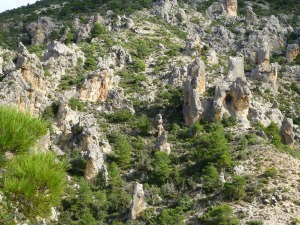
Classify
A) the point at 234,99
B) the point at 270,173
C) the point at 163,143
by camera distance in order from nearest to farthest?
1. the point at 270,173
2. the point at 163,143
3. the point at 234,99

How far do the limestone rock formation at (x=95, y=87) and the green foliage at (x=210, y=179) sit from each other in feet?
52.4

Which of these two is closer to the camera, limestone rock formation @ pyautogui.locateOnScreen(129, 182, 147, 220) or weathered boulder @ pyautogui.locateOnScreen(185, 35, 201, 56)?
limestone rock formation @ pyautogui.locateOnScreen(129, 182, 147, 220)

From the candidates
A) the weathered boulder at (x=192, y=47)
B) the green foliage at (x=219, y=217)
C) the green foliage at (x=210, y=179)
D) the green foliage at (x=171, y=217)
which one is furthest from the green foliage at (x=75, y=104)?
the green foliage at (x=219, y=217)

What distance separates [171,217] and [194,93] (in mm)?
16586

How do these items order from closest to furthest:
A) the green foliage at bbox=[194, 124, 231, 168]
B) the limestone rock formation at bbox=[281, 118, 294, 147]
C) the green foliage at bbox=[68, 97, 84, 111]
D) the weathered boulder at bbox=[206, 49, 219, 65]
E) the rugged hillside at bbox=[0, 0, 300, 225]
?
1. the rugged hillside at bbox=[0, 0, 300, 225]
2. the green foliage at bbox=[194, 124, 231, 168]
3. the limestone rock formation at bbox=[281, 118, 294, 147]
4. the green foliage at bbox=[68, 97, 84, 111]
5. the weathered boulder at bbox=[206, 49, 219, 65]

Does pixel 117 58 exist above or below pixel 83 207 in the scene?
above

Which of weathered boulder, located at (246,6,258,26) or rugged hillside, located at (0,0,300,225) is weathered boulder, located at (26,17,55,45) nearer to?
rugged hillside, located at (0,0,300,225)

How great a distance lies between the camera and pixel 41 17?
73938 millimetres

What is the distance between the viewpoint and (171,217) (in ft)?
101

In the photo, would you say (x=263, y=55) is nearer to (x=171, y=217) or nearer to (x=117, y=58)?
(x=117, y=58)

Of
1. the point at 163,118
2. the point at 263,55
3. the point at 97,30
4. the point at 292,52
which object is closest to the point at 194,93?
the point at 163,118

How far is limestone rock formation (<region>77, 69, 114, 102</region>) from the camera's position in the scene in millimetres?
46844

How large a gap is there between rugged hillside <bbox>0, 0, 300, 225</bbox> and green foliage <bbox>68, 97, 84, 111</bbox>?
0.15 m

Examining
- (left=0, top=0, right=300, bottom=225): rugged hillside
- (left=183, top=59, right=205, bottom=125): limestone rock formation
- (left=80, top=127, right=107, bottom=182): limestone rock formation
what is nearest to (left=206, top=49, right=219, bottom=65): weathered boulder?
(left=0, top=0, right=300, bottom=225): rugged hillside
